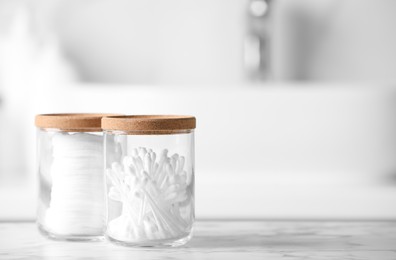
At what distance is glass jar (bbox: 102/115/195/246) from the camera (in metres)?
0.63

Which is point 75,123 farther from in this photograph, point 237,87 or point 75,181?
point 237,87

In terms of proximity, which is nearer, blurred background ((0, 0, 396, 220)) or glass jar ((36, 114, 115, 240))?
glass jar ((36, 114, 115, 240))

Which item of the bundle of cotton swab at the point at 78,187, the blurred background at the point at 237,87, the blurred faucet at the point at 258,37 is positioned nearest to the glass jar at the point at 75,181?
the bundle of cotton swab at the point at 78,187

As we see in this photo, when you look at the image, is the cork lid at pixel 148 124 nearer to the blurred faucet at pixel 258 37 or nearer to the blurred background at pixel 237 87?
the blurred background at pixel 237 87

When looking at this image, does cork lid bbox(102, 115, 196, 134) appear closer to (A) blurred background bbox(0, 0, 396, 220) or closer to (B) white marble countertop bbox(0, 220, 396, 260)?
(B) white marble countertop bbox(0, 220, 396, 260)

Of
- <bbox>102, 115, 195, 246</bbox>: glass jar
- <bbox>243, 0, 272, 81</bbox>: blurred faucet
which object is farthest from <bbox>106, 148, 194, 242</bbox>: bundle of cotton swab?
<bbox>243, 0, 272, 81</bbox>: blurred faucet

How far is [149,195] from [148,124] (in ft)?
0.22

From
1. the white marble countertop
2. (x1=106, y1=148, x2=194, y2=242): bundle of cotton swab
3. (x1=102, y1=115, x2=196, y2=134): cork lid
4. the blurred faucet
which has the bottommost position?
the white marble countertop

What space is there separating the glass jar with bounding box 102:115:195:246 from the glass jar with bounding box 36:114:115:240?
0.10ft

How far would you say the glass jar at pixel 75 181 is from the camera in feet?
2.26

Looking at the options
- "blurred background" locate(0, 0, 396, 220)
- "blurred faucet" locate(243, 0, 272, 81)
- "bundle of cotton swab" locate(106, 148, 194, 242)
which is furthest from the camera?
"blurred faucet" locate(243, 0, 272, 81)

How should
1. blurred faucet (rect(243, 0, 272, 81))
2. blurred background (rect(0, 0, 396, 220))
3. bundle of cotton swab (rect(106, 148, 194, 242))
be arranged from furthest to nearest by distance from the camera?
blurred faucet (rect(243, 0, 272, 81)) < blurred background (rect(0, 0, 396, 220)) < bundle of cotton swab (rect(106, 148, 194, 242))

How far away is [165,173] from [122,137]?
0.06 metres

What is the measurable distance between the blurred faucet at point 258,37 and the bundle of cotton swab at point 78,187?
111cm
